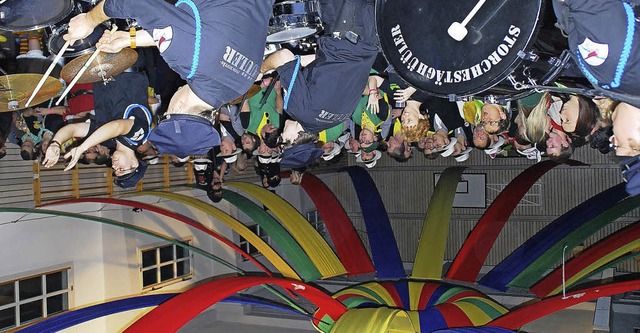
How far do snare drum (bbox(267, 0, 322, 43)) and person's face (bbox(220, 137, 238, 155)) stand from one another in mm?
2525

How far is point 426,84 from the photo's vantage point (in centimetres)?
284

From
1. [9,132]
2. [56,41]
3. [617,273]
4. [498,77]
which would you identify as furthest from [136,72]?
[617,273]

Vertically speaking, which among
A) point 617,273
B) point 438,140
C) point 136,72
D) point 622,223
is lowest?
point 617,273

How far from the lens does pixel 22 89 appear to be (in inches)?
150

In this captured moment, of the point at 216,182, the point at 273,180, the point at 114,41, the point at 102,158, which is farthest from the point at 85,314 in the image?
the point at 114,41

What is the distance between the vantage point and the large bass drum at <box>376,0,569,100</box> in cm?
258

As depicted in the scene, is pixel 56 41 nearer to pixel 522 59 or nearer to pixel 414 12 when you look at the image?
pixel 414 12

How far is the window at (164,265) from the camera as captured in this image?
909 cm

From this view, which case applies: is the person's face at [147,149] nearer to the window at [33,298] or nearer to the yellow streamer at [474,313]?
the window at [33,298]

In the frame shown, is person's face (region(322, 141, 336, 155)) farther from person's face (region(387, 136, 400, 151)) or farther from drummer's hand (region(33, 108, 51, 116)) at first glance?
drummer's hand (region(33, 108, 51, 116))

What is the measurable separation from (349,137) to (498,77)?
420cm

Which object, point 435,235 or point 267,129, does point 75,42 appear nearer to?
point 267,129

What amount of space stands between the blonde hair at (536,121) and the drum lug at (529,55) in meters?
1.86

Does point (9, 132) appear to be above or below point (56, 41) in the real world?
below
